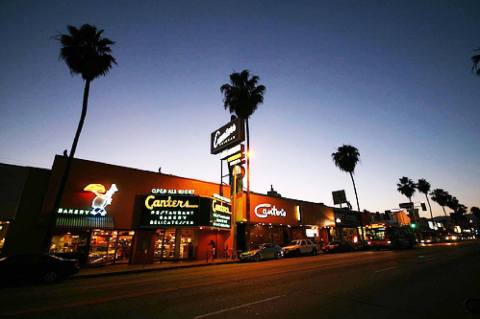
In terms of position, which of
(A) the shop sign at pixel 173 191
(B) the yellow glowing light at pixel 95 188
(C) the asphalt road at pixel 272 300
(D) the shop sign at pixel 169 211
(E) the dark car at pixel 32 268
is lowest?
(C) the asphalt road at pixel 272 300

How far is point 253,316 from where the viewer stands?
5.86 meters

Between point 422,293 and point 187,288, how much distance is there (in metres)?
7.96

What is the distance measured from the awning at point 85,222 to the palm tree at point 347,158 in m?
40.3

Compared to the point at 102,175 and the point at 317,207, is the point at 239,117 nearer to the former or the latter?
the point at 102,175

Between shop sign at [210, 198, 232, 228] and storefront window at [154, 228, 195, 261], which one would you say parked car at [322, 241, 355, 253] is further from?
storefront window at [154, 228, 195, 261]

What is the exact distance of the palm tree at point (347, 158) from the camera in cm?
4672

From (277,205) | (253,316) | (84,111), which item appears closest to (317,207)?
(277,205)

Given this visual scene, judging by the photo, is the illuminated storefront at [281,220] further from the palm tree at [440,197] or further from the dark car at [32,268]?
the palm tree at [440,197]

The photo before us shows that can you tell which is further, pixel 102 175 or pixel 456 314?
pixel 102 175

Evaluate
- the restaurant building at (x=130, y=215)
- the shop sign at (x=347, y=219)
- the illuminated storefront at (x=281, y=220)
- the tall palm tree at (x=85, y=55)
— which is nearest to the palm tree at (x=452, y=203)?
the shop sign at (x=347, y=219)

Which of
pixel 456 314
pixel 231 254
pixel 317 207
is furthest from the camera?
pixel 317 207

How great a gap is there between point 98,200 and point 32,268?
9.06 meters

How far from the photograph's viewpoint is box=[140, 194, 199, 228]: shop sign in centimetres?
2275

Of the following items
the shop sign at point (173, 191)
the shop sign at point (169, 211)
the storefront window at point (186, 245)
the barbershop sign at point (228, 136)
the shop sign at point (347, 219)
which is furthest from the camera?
the shop sign at point (347, 219)
